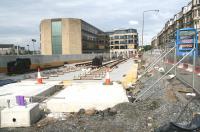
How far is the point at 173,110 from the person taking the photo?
7406 mm

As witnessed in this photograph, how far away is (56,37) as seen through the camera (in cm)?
9550

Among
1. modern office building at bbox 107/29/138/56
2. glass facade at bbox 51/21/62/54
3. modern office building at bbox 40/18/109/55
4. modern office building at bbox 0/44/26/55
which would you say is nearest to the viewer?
modern office building at bbox 0/44/26/55

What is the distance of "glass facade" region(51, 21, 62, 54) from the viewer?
310 ft

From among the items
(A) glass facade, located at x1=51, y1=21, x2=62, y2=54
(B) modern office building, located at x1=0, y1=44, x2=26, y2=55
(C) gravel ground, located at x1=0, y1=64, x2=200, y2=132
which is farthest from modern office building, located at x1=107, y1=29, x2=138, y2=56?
(C) gravel ground, located at x1=0, y1=64, x2=200, y2=132

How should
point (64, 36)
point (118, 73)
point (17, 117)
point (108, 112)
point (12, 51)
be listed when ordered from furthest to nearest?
1. point (64, 36)
2. point (12, 51)
3. point (118, 73)
4. point (108, 112)
5. point (17, 117)

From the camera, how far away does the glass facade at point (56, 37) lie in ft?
310

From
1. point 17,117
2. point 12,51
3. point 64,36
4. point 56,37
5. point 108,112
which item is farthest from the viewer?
point 56,37

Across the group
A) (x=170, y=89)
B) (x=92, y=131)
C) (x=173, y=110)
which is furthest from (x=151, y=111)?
(x=170, y=89)

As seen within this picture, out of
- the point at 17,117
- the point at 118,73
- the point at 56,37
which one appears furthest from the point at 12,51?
the point at 17,117

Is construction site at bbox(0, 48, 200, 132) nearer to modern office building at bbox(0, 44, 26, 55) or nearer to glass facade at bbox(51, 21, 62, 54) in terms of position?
modern office building at bbox(0, 44, 26, 55)

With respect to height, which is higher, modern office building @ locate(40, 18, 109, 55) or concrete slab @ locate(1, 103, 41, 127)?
modern office building @ locate(40, 18, 109, 55)

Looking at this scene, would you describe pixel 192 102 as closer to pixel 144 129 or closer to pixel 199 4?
pixel 144 129

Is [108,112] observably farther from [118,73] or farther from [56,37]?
[56,37]

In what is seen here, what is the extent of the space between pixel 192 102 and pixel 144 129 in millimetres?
2210
